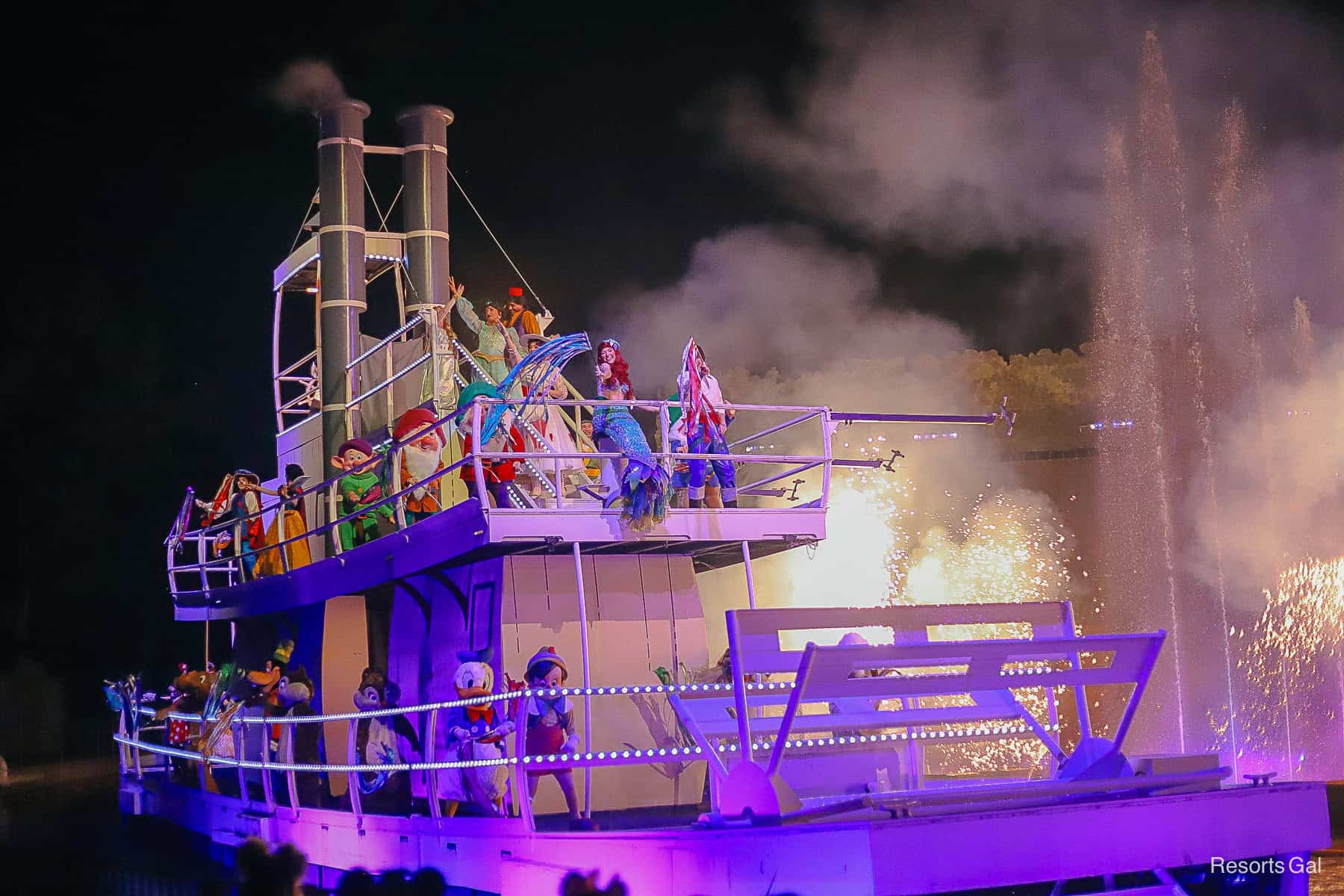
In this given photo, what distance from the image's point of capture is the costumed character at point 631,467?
371 inches

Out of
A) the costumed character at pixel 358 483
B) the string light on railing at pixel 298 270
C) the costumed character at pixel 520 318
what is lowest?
the costumed character at pixel 358 483

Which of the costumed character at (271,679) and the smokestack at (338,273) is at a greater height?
the smokestack at (338,273)

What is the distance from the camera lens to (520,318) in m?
14.3

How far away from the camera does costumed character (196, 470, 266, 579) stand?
1472cm

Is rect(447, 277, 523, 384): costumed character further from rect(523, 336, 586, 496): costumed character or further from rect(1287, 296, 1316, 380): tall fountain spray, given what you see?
rect(1287, 296, 1316, 380): tall fountain spray

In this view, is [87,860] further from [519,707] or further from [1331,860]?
[1331,860]

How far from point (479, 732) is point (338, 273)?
8.50 m

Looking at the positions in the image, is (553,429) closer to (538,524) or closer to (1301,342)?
(538,524)

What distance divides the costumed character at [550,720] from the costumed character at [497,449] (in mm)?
1706

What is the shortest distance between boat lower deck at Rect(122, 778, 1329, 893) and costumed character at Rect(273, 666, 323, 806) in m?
4.82

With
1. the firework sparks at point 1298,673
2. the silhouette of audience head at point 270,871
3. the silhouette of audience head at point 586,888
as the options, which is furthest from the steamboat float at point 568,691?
the firework sparks at point 1298,673

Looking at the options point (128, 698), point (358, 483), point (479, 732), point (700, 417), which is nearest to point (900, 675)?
point (700, 417)

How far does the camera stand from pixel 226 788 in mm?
15102

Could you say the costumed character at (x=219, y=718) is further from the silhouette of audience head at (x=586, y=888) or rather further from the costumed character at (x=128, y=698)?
the silhouette of audience head at (x=586, y=888)
